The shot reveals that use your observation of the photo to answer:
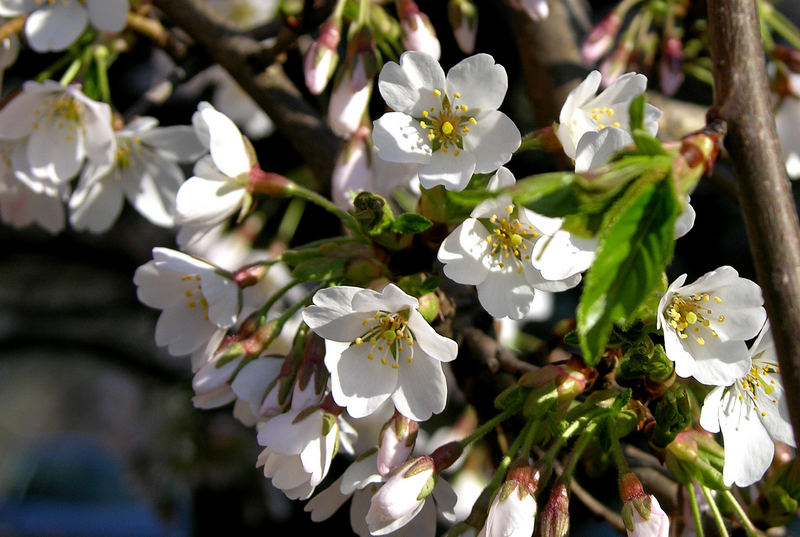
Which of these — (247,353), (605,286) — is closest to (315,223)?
(247,353)

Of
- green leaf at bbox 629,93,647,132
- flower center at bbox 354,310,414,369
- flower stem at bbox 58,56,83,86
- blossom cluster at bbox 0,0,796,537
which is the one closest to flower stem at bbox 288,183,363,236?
blossom cluster at bbox 0,0,796,537

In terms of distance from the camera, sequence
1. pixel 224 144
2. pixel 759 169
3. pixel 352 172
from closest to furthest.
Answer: pixel 759 169, pixel 224 144, pixel 352 172

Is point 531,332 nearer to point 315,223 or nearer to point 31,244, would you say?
point 315,223

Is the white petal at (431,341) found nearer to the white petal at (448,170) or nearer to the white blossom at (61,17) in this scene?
the white petal at (448,170)

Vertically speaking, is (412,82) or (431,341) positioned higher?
(412,82)

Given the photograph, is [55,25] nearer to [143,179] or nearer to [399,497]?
[143,179]

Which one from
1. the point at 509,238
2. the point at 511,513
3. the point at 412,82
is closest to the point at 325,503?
the point at 511,513

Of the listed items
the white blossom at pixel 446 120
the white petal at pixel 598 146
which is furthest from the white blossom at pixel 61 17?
the white petal at pixel 598 146
